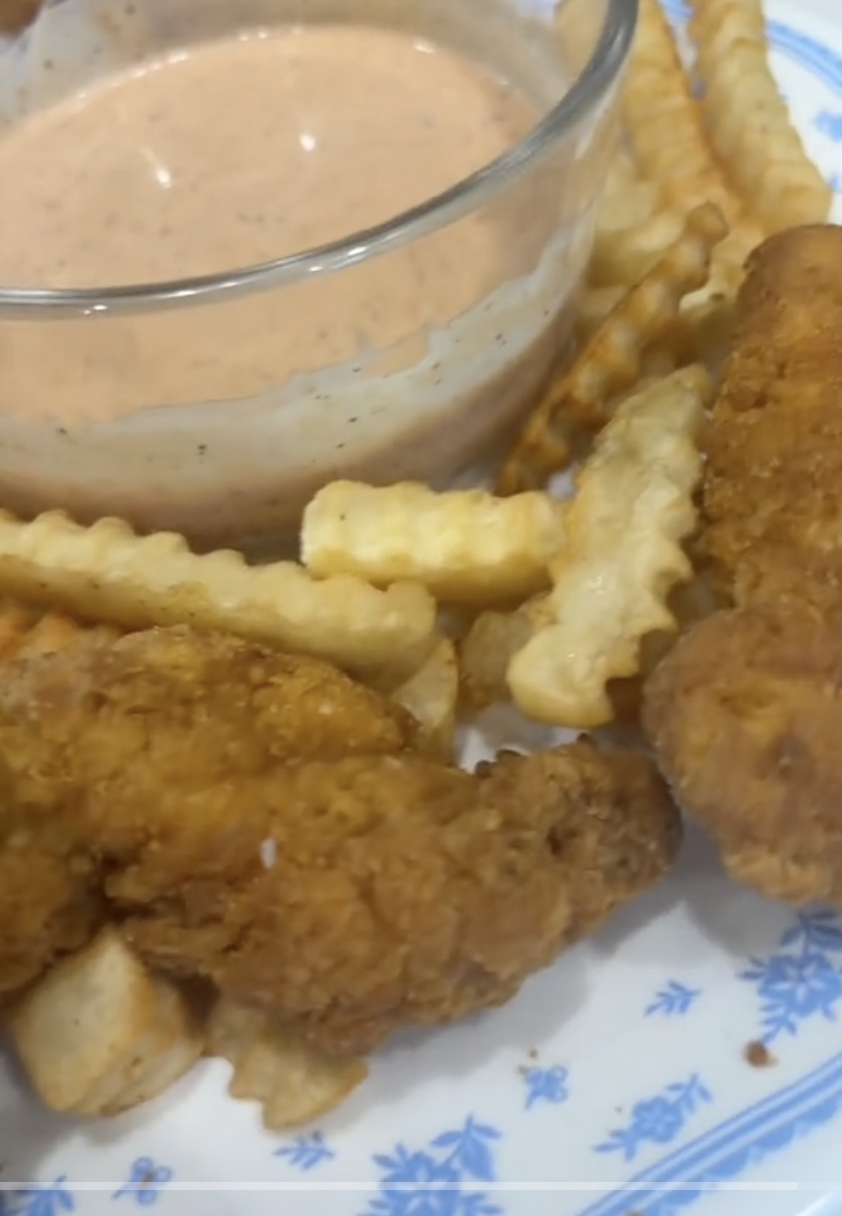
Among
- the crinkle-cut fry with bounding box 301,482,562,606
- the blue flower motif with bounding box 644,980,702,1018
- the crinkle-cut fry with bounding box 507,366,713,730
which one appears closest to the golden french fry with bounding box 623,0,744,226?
the crinkle-cut fry with bounding box 507,366,713,730

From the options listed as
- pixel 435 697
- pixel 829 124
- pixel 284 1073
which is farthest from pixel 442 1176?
pixel 829 124

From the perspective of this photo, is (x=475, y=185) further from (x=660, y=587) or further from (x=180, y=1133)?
(x=180, y=1133)

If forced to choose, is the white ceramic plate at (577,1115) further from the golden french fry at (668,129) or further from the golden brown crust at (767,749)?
the golden french fry at (668,129)

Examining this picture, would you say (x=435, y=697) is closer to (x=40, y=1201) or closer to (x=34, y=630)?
(x=34, y=630)

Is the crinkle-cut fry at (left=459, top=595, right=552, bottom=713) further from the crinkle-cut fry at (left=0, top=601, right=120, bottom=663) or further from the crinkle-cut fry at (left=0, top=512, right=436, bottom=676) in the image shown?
the crinkle-cut fry at (left=0, top=601, right=120, bottom=663)

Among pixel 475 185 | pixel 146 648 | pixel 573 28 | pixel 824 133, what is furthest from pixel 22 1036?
pixel 824 133
